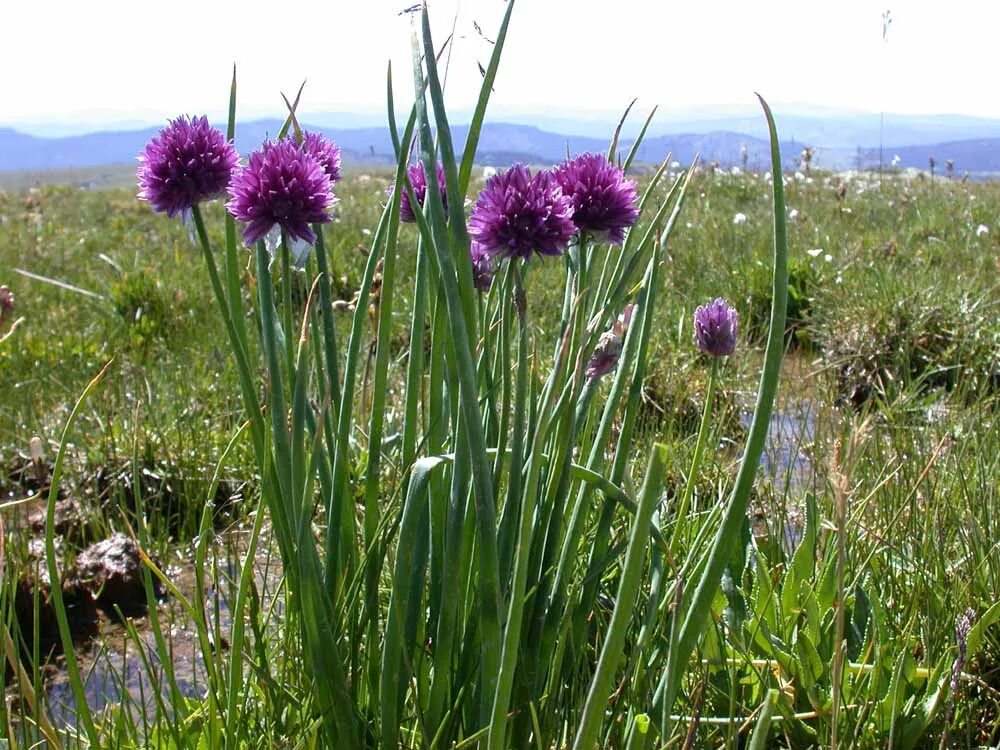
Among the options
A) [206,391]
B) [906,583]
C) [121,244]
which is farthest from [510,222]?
[121,244]

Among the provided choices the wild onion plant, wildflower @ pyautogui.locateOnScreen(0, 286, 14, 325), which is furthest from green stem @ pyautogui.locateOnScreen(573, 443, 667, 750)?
wildflower @ pyautogui.locateOnScreen(0, 286, 14, 325)

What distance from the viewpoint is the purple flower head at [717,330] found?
115 centimetres

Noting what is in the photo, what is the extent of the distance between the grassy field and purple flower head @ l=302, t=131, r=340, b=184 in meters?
0.18

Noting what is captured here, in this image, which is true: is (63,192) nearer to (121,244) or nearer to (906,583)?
(121,244)

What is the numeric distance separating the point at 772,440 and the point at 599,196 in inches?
61.1

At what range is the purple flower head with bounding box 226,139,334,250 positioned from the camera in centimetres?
86

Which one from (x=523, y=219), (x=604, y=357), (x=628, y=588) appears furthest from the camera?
(x=604, y=357)

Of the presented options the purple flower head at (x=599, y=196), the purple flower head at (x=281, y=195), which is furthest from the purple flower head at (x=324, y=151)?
the purple flower head at (x=599, y=196)

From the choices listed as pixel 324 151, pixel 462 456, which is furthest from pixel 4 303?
pixel 462 456

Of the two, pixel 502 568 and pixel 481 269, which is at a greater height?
pixel 481 269

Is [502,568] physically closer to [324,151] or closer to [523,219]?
[523,219]

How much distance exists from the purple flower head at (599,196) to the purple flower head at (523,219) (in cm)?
3

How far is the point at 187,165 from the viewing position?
91cm

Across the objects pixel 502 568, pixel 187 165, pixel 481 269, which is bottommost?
pixel 502 568
